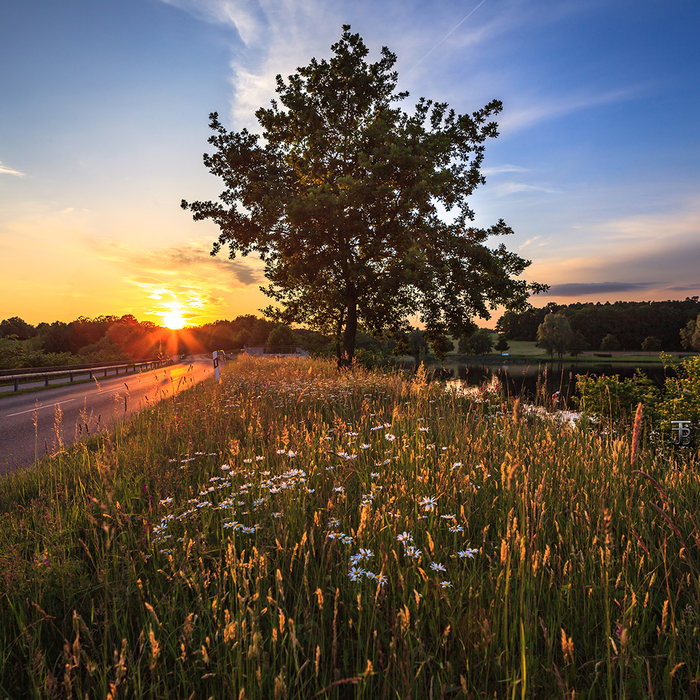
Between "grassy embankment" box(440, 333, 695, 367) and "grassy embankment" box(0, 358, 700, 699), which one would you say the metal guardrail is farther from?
"grassy embankment" box(440, 333, 695, 367)

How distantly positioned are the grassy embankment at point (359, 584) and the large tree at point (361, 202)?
41.8ft

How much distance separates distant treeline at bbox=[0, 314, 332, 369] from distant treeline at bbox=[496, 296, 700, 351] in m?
59.5

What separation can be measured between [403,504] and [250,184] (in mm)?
17756

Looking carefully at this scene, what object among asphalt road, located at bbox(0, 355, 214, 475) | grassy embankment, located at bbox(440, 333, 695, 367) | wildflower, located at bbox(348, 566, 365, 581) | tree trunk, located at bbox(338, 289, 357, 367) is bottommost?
grassy embankment, located at bbox(440, 333, 695, 367)

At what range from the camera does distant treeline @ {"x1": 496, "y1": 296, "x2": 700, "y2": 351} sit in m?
92.6

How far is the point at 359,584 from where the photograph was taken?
206cm

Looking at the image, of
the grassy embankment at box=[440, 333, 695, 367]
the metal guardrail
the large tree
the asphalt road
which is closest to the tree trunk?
the large tree

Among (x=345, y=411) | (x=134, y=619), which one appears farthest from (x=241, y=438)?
(x=134, y=619)

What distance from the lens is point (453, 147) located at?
58.9 ft

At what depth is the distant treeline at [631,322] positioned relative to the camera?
92.6 metres

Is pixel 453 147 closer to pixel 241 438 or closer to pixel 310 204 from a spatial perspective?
pixel 310 204

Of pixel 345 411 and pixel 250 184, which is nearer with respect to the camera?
pixel 345 411

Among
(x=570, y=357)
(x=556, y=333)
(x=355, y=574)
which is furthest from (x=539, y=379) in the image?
(x=570, y=357)

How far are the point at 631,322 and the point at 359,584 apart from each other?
406 feet
